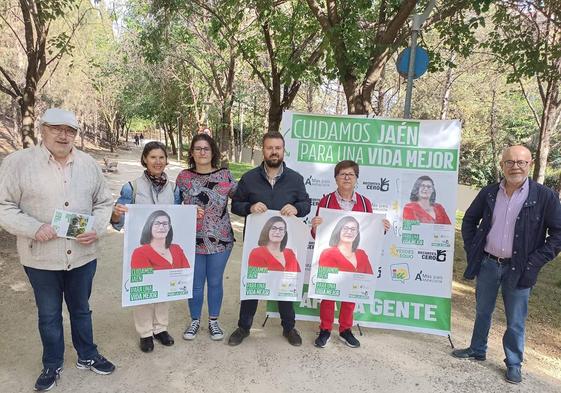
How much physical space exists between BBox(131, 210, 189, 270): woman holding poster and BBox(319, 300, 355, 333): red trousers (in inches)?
56.1

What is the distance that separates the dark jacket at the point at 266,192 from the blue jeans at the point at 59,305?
129 centimetres

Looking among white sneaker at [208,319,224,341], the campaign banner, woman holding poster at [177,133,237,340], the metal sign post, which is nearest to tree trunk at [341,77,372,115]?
the metal sign post

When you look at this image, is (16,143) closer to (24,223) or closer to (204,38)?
(204,38)

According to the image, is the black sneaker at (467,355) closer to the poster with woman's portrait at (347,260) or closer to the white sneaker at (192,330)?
the poster with woman's portrait at (347,260)

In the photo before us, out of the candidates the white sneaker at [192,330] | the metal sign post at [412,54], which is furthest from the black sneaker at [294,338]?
the metal sign post at [412,54]

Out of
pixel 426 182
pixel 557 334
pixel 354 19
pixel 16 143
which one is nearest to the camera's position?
pixel 426 182

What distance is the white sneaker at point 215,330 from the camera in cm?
394

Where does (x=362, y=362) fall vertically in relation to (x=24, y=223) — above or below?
below

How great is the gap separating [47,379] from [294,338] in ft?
6.72

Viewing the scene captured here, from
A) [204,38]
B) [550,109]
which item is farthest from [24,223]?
[204,38]

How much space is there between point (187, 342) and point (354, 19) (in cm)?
484

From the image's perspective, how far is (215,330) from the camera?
3.97m

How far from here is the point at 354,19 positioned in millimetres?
5969

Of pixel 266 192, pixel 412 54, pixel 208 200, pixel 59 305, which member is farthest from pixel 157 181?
pixel 412 54
